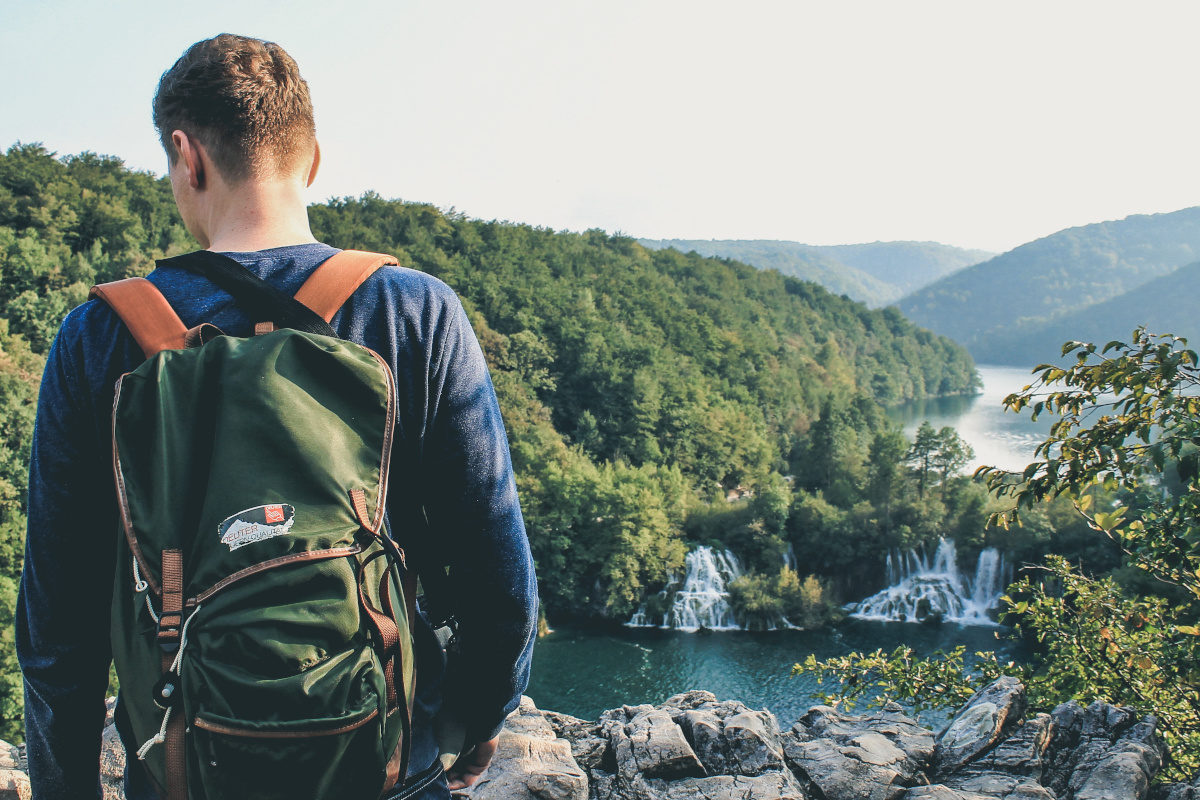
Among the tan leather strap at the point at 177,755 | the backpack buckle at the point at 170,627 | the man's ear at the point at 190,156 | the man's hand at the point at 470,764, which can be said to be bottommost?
the man's hand at the point at 470,764

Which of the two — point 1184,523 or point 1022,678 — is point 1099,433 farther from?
point 1022,678

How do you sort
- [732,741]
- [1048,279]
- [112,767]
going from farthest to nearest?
[1048,279] < [732,741] < [112,767]

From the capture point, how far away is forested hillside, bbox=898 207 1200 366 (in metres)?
140

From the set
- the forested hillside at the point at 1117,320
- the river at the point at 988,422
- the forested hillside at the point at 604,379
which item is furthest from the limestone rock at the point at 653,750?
the forested hillside at the point at 1117,320

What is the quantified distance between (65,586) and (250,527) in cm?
43

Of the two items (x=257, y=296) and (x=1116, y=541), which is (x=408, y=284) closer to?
(x=257, y=296)

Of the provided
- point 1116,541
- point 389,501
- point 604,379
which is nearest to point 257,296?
point 389,501

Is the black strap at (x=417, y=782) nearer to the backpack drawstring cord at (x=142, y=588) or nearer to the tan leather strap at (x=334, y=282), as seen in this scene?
the backpack drawstring cord at (x=142, y=588)

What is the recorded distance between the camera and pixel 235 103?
1.24m

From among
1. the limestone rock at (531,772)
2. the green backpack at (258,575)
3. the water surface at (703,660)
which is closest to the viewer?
the green backpack at (258,575)

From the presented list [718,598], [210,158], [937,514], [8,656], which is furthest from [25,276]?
[210,158]

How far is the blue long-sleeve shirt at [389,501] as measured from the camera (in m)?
1.20

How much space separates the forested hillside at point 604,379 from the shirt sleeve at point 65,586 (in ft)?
65.5

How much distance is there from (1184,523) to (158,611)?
3.89 metres
